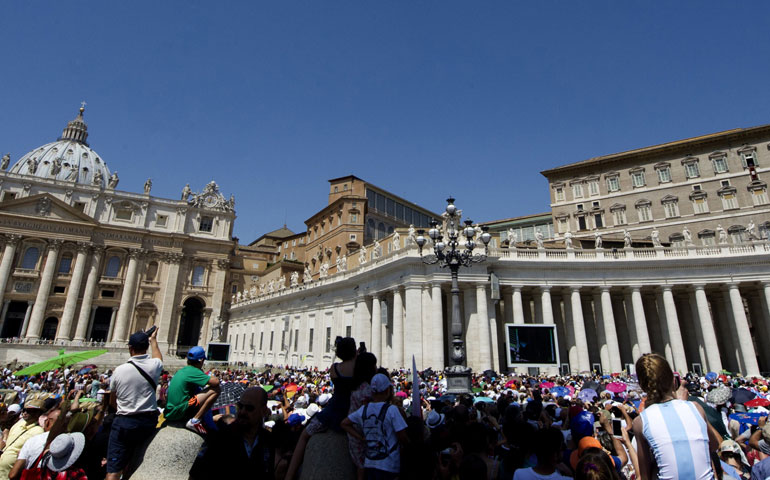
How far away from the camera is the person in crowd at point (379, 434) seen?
11.8 ft

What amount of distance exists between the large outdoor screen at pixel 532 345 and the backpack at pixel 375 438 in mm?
19225

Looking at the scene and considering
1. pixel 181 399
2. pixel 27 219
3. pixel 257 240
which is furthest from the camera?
pixel 257 240

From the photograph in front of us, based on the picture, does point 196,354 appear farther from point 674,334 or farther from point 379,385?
point 674,334

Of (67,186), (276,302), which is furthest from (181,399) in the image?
(67,186)

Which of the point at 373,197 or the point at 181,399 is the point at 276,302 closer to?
the point at 373,197

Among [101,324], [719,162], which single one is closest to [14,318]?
[101,324]

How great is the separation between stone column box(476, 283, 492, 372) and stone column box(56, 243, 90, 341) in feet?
178

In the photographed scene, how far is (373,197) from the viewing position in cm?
5862

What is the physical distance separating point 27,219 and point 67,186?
7.29m

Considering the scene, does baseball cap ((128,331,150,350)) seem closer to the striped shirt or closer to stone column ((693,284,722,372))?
the striped shirt

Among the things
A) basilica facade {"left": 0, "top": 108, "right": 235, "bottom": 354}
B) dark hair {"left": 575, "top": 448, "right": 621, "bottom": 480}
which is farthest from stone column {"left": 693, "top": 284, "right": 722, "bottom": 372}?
basilica facade {"left": 0, "top": 108, "right": 235, "bottom": 354}

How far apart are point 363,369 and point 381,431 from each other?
0.69 metres

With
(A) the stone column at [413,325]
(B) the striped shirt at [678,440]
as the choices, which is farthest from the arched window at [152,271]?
(B) the striped shirt at [678,440]

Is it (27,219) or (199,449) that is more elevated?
(27,219)
